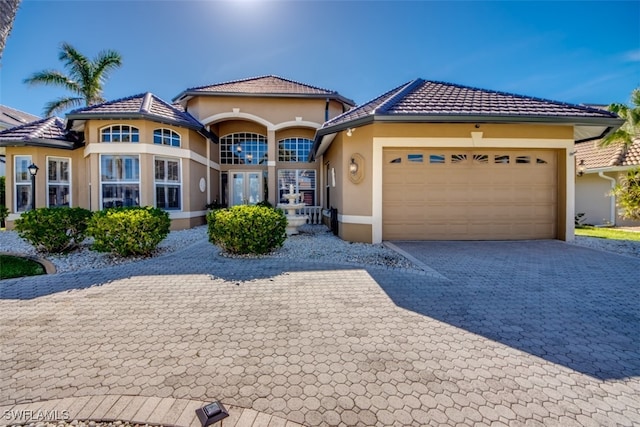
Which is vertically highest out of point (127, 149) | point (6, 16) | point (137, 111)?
point (137, 111)

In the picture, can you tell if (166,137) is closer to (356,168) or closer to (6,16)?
(356,168)

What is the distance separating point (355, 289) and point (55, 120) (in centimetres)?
1800

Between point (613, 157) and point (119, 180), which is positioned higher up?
point (613, 157)

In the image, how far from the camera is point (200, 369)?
2605 millimetres

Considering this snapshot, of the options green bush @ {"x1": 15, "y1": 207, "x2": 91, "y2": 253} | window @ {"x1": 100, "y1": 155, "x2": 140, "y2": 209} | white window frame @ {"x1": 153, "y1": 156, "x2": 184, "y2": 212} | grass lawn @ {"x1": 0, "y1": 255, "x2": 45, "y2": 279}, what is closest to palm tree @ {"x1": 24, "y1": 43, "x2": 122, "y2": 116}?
window @ {"x1": 100, "y1": 155, "x2": 140, "y2": 209}

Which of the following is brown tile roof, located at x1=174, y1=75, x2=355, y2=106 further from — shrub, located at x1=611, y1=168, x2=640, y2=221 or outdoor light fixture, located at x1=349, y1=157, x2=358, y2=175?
shrub, located at x1=611, y1=168, x2=640, y2=221

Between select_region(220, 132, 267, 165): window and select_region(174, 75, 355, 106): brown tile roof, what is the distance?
2.49 metres

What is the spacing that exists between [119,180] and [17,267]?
216 inches

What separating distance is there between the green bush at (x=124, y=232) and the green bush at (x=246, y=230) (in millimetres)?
1448

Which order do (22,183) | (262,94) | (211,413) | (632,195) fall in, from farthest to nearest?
1. (262,94)
2. (22,183)
3. (632,195)
4. (211,413)

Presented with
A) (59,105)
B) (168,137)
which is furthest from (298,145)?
(59,105)

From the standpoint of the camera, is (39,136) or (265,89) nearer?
(39,136)

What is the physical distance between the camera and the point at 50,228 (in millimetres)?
7176

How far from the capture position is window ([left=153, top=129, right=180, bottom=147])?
1113cm
